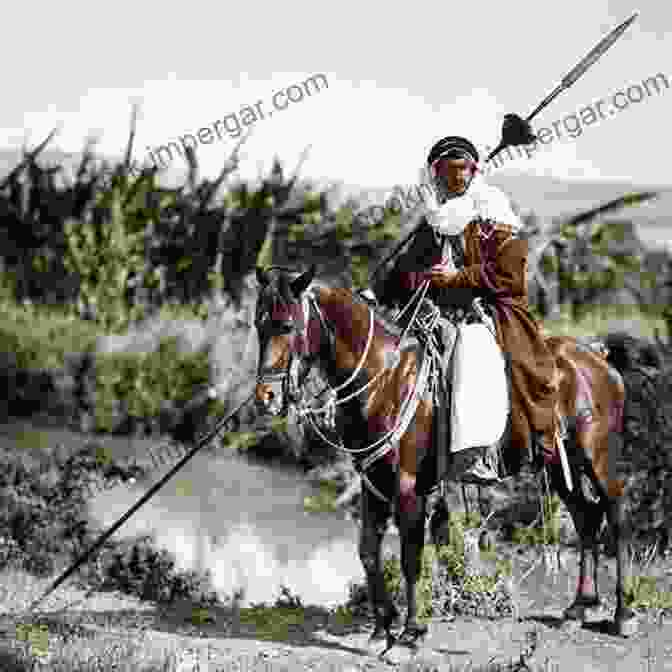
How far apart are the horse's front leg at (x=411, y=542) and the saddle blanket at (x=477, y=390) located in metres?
0.39

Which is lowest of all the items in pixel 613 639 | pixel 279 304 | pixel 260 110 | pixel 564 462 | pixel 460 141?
pixel 613 639

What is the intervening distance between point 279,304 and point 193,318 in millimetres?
11457

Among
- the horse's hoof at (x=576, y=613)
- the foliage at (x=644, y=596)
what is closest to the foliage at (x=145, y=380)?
the foliage at (x=644, y=596)

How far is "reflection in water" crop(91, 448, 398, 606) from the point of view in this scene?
10.5 m

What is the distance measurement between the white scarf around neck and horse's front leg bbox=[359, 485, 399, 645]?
67.3 inches

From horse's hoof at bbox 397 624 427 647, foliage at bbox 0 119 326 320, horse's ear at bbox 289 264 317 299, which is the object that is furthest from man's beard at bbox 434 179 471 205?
foliage at bbox 0 119 326 320

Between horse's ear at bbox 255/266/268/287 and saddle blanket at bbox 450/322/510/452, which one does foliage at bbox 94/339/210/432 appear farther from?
horse's ear at bbox 255/266/268/287

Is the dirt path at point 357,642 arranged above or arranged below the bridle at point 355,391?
below

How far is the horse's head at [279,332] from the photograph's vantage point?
19.4ft

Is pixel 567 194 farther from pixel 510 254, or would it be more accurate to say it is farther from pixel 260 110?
pixel 510 254

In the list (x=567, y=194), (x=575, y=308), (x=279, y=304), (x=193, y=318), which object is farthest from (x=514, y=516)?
(x=567, y=194)

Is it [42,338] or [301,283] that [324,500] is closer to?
[42,338]

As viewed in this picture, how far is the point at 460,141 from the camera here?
6496mm

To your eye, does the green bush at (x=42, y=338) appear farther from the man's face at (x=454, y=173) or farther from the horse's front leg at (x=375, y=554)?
the man's face at (x=454, y=173)
